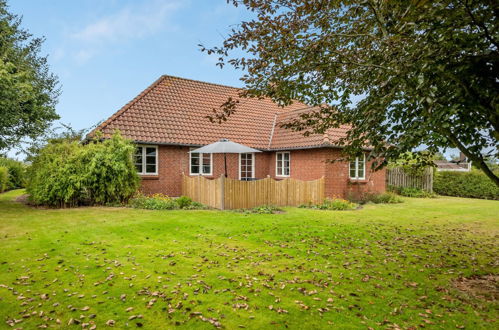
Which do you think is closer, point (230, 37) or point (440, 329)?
point (440, 329)

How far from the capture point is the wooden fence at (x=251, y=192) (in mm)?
13664

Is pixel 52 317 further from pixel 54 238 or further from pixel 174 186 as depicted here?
pixel 174 186

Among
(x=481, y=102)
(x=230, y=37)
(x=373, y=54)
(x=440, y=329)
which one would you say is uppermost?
(x=230, y=37)

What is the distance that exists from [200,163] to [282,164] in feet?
17.0

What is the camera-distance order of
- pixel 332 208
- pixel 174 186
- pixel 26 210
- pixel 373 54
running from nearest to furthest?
pixel 373 54, pixel 26 210, pixel 332 208, pixel 174 186

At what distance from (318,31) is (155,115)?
13030 millimetres

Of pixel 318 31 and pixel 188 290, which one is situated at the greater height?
pixel 318 31

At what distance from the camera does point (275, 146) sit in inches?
792

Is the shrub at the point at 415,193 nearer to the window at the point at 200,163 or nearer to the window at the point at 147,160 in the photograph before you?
the window at the point at 200,163

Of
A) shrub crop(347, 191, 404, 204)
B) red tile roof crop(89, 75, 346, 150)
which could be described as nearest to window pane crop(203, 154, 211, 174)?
red tile roof crop(89, 75, 346, 150)

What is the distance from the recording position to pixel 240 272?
5934mm

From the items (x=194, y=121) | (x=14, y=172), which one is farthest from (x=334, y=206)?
(x=14, y=172)

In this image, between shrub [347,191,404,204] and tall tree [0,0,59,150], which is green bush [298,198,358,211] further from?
tall tree [0,0,59,150]

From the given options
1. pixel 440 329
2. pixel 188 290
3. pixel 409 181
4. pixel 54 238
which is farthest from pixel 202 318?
pixel 409 181
